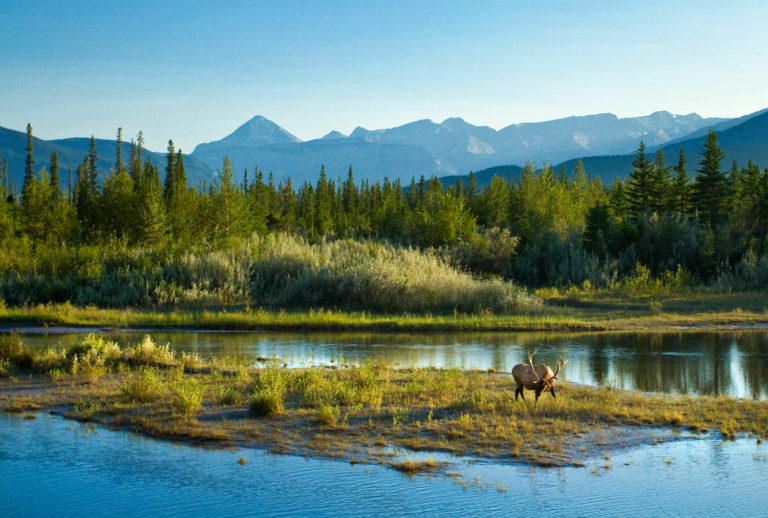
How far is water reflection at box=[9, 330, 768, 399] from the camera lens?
1598 cm

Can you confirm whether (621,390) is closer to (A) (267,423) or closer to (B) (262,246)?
(A) (267,423)

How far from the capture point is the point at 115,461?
9.54m

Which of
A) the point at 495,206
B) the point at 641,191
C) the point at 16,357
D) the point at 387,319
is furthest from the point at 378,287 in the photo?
the point at 641,191

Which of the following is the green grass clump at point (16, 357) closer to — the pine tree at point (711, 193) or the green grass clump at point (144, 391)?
the green grass clump at point (144, 391)

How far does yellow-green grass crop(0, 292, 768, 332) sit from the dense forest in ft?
7.89

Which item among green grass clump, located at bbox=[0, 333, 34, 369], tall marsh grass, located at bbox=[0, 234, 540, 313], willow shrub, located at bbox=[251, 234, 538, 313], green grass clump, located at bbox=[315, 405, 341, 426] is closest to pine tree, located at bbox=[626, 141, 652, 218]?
tall marsh grass, located at bbox=[0, 234, 540, 313]

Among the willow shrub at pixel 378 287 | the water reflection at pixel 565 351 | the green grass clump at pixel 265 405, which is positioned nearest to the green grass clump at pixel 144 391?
the green grass clump at pixel 265 405

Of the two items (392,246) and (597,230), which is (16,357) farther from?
(597,230)

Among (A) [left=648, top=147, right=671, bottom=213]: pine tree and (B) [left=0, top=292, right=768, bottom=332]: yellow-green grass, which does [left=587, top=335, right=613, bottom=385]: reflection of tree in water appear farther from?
(A) [left=648, top=147, right=671, bottom=213]: pine tree

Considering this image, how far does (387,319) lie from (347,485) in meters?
18.5

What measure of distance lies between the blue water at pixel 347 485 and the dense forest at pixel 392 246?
20490 millimetres

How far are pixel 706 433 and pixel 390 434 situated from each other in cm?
489

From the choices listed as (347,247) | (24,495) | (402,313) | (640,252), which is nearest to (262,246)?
(347,247)

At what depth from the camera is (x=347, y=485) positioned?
343 inches
